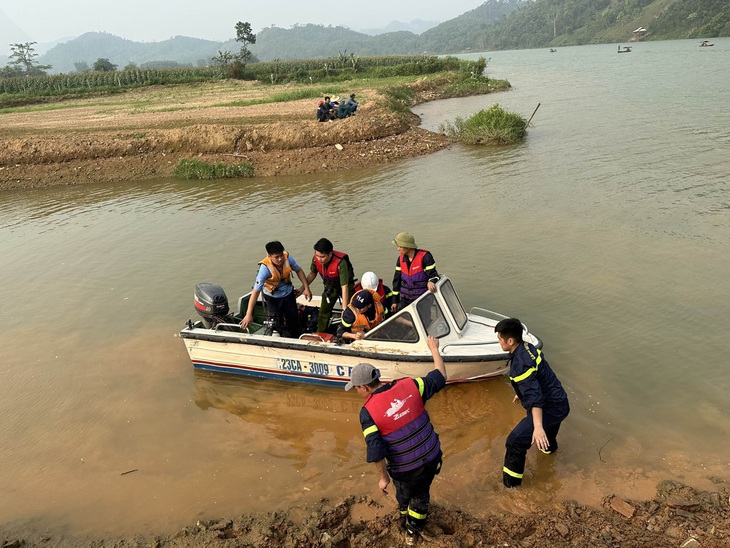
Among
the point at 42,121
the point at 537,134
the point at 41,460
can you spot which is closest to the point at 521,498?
the point at 41,460

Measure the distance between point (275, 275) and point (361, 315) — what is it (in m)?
1.36

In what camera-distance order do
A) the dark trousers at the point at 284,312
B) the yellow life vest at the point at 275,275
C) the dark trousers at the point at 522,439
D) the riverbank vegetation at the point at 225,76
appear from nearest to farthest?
the dark trousers at the point at 522,439
the yellow life vest at the point at 275,275
the dark trousers at the point at 284,312
the riverbank vegetation at the point at 225,76

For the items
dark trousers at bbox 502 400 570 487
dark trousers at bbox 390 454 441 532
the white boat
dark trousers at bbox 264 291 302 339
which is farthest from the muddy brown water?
dark trousers at bbox 264 291 302 339

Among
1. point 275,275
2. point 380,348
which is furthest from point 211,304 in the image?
point 380,348

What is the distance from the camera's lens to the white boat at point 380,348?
6.63 metres

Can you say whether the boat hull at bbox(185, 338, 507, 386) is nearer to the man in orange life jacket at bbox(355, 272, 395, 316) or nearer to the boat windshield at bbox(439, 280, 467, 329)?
the boat windshield at bbox(439, 280, 467, 329)

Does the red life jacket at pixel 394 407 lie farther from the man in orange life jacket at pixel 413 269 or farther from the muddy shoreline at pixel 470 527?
the man in orange life jacket at pixel 413 269

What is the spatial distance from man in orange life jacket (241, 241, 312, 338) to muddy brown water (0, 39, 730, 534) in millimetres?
986

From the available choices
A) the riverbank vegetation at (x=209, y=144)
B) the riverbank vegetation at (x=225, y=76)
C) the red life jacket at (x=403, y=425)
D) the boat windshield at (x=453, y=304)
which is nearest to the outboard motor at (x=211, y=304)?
the boat windshield at (x=453, y=304)

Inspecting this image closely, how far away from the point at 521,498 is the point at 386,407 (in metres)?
2.25

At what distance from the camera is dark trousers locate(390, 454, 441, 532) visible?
13.5ft

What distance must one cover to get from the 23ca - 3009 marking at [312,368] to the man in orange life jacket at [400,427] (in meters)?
2.77

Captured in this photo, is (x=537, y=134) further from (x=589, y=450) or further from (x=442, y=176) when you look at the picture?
(x=589, y=450)

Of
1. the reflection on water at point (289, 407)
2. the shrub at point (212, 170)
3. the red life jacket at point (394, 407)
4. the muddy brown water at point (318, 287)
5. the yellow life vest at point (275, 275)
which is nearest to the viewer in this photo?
the red life jacket at point (394, 407)
